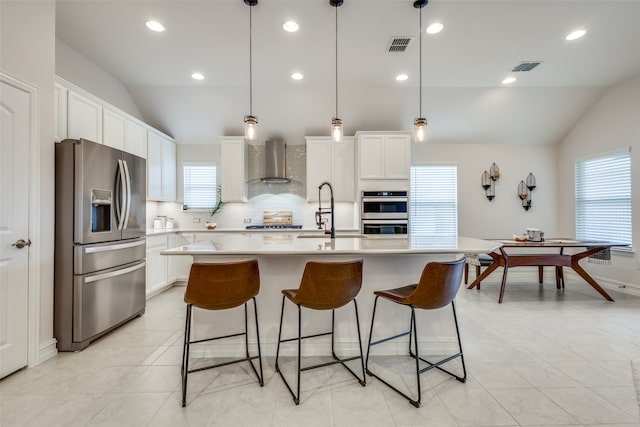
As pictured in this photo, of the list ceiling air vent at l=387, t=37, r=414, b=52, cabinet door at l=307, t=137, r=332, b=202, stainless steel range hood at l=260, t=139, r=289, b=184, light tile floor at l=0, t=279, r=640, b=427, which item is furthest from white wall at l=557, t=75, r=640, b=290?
stainless steel range hood at l=260, t=139, r=289, b=184

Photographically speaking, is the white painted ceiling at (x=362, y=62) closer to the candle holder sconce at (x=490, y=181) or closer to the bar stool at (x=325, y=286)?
the candle holder sconce at (x=490, y=181)

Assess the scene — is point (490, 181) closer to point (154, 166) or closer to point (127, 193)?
point (127, 193)

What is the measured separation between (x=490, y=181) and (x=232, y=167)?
4.86 meters

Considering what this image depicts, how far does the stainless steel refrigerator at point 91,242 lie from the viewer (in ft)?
8.13

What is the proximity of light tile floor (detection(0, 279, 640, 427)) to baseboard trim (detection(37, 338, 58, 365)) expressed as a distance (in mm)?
58

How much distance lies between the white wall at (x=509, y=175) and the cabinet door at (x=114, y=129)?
477 centimetres

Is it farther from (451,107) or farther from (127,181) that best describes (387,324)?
(451,107)

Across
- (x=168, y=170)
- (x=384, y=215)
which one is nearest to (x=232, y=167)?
(x=168, y=170)

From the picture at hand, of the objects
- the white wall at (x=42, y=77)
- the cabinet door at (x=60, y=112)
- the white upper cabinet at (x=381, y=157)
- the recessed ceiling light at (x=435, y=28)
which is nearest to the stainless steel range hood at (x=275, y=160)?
the white upper cabinet at (x=381, y=157)

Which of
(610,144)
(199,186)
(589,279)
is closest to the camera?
(589,279)

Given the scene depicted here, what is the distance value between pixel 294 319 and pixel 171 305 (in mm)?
2236

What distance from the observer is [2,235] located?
2059mm

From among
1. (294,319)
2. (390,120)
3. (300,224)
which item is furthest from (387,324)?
(390,120)

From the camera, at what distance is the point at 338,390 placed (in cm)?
195
